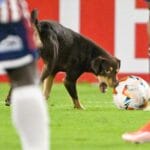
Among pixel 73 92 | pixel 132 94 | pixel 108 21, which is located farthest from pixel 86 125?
pixel 108 21

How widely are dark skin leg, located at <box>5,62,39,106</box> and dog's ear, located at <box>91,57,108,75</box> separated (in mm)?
6039

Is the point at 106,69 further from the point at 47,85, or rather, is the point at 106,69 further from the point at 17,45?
the point at 17,45

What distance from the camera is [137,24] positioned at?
13023 millimetres

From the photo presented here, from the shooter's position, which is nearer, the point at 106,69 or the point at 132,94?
the point at 132,94

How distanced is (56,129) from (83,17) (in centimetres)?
670

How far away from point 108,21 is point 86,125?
6334 millimetres

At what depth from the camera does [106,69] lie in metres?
9.82

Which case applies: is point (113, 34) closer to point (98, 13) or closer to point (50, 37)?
point (98, 13)

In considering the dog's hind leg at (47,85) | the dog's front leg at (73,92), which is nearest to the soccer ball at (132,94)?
the dog's front leg at (73,92)

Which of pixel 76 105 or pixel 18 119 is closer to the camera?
pixel 18 119

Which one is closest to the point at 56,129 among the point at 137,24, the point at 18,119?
the point at 18,119

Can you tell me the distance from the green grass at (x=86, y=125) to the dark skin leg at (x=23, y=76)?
1.74 meters

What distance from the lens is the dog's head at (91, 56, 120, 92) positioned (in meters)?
9.73

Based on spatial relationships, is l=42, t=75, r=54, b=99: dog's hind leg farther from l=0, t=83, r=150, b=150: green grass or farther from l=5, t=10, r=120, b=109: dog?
l=0, t=83, r=150, b=150: green grass
